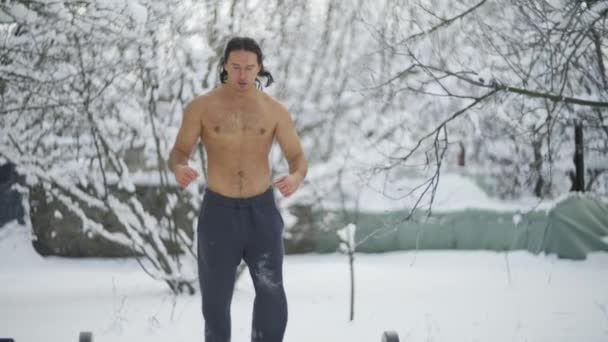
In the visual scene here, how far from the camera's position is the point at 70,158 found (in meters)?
7.65

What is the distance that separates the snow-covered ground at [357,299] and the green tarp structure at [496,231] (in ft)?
0.69

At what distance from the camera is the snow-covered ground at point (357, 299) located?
507 cm

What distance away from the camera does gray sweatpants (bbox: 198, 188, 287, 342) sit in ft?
9.68

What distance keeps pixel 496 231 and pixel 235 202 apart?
8.05 metres

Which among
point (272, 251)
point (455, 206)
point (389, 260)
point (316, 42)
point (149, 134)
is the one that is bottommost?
point (389, 260)

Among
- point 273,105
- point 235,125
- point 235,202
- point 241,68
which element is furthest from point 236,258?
point 241,68

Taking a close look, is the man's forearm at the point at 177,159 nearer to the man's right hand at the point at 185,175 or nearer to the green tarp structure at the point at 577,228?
the man's right hand at the point at 185,175

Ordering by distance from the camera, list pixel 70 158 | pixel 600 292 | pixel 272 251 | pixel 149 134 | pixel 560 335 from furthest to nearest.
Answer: pixel 70 158
pixel 600 292
pixel 149 134
pixel 560 335
pixel 272 251

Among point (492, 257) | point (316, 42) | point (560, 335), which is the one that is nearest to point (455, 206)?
point (492, 257)

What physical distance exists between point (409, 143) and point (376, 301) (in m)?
1.89

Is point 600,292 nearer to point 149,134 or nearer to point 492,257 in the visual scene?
point 492,257

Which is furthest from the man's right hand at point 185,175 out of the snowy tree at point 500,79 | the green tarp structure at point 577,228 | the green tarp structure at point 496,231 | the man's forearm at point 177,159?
the green tarp structure at point 577,228

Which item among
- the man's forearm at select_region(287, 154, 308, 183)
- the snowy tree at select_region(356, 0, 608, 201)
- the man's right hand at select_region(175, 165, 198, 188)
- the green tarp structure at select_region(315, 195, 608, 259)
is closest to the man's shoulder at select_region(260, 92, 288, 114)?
the man's forearm at select_region(287, 154, 308, 183)

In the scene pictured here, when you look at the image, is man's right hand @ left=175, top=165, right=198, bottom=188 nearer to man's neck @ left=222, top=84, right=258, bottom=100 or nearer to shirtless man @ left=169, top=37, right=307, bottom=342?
shirtless man @ left=169, top=37, right=307, bottom=342
